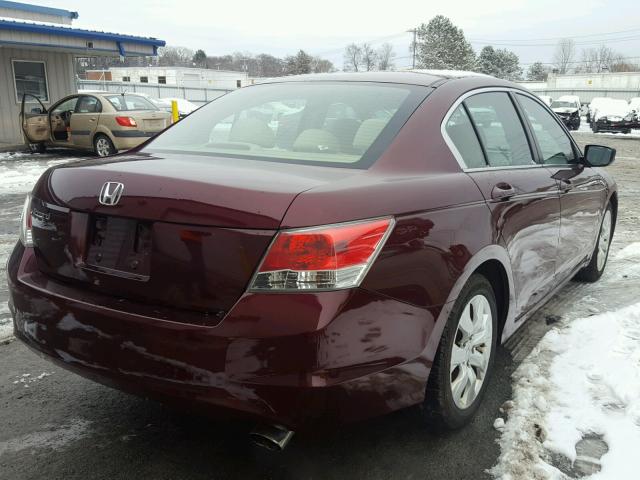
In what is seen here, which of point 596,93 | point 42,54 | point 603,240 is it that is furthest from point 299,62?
point 603,240

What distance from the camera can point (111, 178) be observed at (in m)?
2.30

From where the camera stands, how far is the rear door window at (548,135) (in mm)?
3746

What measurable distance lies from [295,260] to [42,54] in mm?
17983

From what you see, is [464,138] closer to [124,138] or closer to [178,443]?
[178,443]

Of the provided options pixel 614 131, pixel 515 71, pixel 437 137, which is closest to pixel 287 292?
pixel 437 137

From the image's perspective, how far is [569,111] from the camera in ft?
105

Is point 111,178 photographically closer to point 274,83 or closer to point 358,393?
point 358,393

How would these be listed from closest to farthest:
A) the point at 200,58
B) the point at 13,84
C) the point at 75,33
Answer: the point at 75,33, the point at 13,84, the point at 200,58

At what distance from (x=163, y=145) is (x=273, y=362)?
1513 millimetres

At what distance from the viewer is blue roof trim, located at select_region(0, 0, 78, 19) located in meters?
19.2

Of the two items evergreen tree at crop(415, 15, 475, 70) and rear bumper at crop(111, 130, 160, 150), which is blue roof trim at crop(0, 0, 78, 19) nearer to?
rear bumper at crop(111, 130, 160, 150)

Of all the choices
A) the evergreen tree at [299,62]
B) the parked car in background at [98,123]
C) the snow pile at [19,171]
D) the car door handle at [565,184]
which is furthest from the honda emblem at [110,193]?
the evergreen tree at [299,62]

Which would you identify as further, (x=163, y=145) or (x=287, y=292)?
(x=163, y=145)

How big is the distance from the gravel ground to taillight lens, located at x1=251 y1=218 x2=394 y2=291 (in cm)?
56
